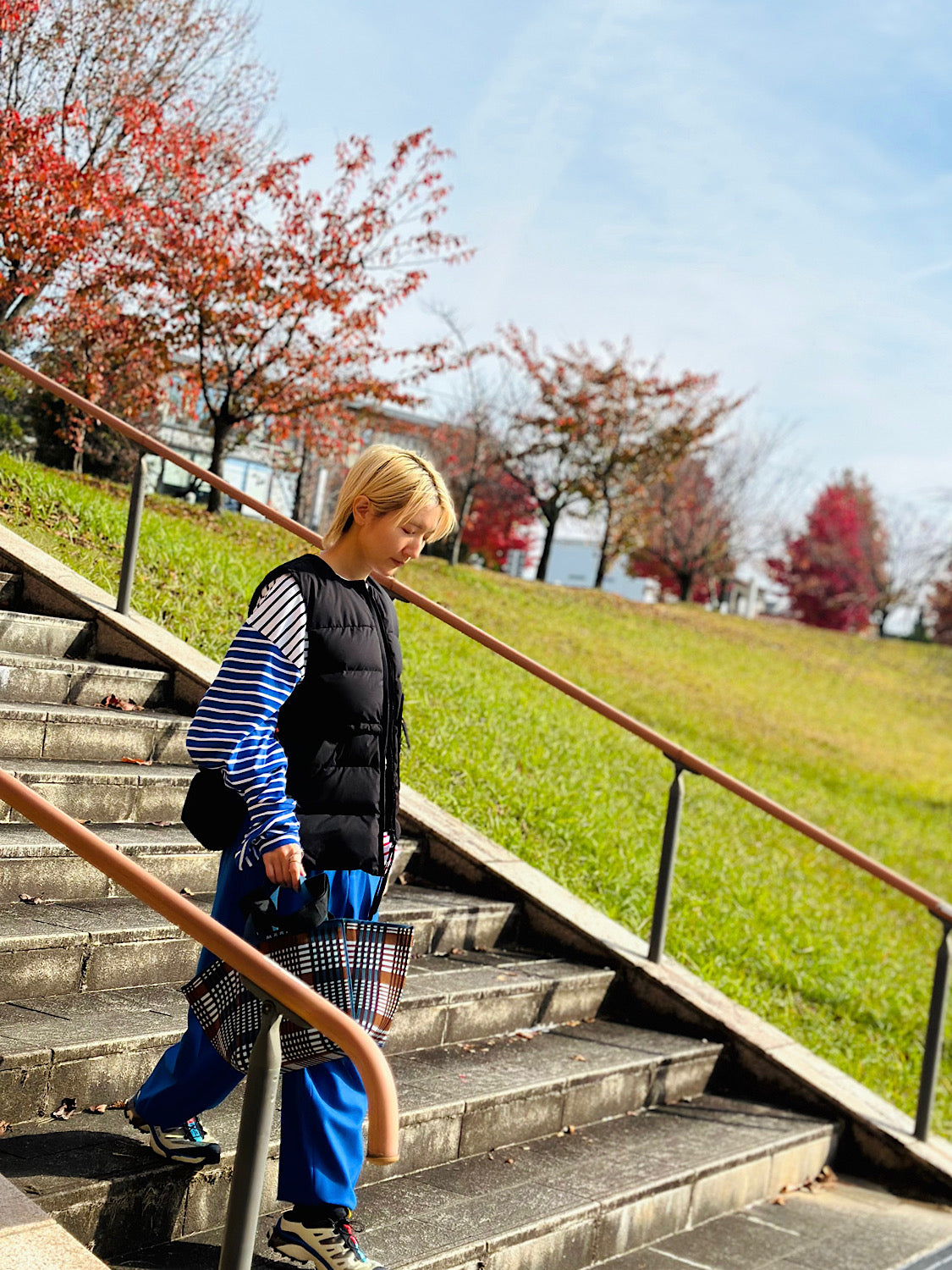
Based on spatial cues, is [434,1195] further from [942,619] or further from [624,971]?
[942,619]

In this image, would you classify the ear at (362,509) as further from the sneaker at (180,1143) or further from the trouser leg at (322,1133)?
the sneaker at (180,1143)

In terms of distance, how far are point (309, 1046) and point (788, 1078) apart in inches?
123

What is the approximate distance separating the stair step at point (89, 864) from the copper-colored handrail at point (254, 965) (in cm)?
128

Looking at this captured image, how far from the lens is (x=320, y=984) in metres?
2.49

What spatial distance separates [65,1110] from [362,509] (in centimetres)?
163

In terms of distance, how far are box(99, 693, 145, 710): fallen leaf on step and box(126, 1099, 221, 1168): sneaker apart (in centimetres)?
239

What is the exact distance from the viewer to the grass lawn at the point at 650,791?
20.7 ft

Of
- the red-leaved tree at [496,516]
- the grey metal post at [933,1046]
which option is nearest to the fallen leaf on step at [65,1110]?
the grey metal post at [933,1046]

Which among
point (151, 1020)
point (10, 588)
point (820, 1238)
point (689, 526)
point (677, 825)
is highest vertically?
point (689, 526)

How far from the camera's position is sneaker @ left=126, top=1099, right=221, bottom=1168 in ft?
9.23

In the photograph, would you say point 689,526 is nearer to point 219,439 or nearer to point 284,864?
point 219,439

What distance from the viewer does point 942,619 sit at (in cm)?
3781

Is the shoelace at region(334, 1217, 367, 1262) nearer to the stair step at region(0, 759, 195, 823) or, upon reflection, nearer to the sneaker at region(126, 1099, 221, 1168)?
the sneaker at region(126, 1099, 221, 1168)

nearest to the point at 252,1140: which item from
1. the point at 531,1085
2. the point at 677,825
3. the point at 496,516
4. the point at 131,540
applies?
the point at 531,1085
